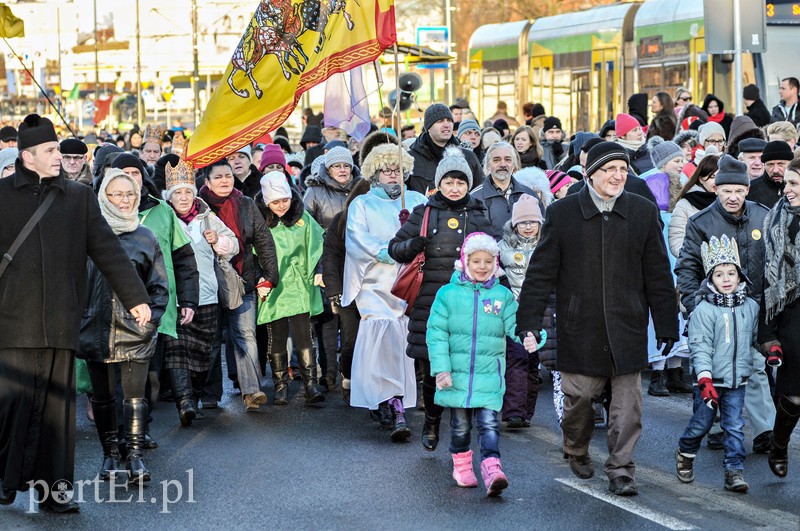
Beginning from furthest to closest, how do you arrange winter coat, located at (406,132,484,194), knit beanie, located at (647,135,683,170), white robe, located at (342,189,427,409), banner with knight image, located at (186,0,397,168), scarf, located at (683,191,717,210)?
winter coat, located at (406,132,484,194)
knit beanie, located at (647,135,683,170)
banner with knight image, located at (186,0,397,168)
scarf, located at (683,191,717,210)
white robe, located at (342,189,427,409)

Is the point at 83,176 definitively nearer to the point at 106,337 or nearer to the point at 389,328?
the point at 389,328

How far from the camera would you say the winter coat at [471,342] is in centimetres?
820

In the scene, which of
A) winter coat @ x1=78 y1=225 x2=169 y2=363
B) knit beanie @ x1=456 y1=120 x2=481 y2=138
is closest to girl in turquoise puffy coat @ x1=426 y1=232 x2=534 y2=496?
winter coat @ x1=78 y1=225 x2=169 y2=363

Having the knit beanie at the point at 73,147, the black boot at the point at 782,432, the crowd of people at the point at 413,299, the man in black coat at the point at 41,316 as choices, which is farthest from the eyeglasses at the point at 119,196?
the black boot at the point at 782,432

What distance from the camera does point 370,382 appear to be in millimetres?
10078

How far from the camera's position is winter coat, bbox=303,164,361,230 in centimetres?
1248

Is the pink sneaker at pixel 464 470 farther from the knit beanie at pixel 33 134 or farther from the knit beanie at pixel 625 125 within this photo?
the knit beanie at pixel 625 125

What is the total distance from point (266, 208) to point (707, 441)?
3.99 m

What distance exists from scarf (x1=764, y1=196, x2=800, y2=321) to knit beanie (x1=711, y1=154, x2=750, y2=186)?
0.74 m

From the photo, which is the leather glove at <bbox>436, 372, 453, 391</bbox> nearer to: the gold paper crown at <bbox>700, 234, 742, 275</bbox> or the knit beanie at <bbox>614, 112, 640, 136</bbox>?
the gold paper crown at <bbox>700, 234, 742, 275</bbox>

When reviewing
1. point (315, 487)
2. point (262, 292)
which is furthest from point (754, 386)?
point (262, 292)

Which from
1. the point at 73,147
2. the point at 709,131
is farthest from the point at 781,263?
the point at 73,147

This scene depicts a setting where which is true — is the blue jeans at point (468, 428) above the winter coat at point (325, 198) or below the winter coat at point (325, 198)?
below

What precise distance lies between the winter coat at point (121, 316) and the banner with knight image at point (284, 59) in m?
2.09
